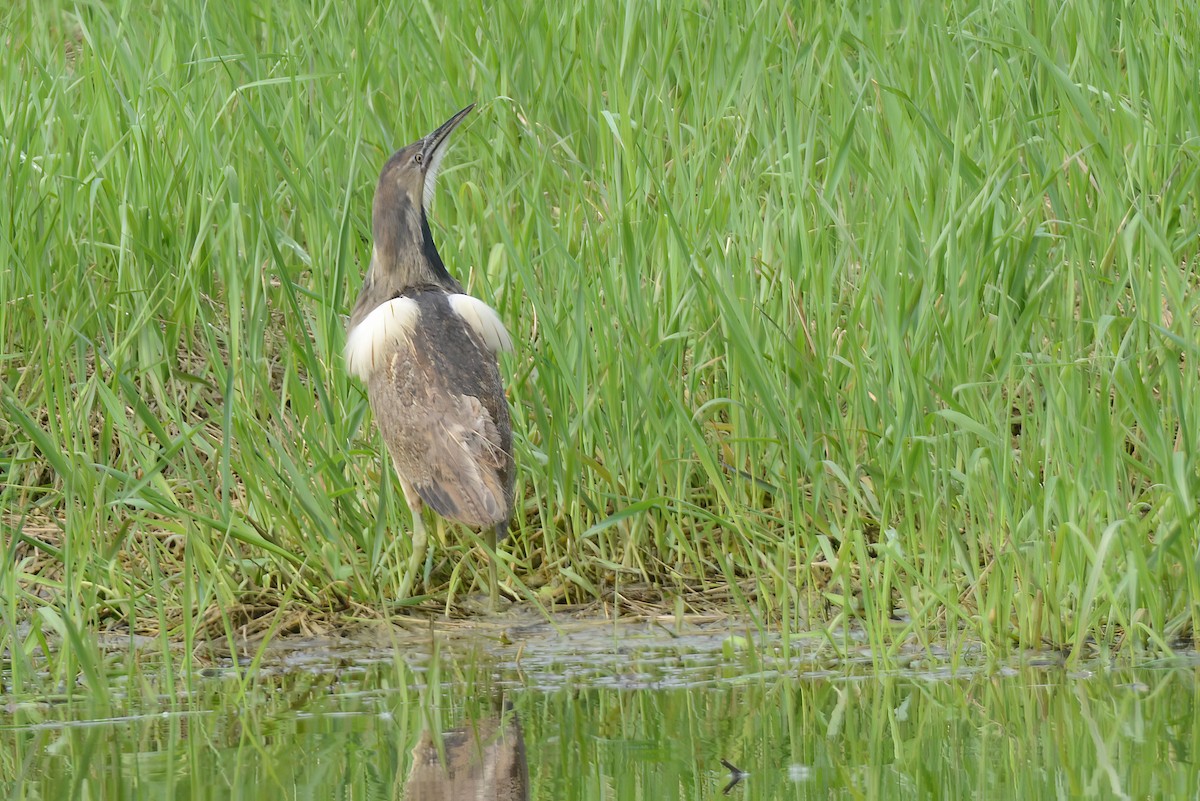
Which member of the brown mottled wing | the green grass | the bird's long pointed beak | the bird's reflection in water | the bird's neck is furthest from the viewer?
the bird's long pointed beak

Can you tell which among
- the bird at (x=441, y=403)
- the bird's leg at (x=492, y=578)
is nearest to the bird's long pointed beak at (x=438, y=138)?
the bird at (x=441, y=403)

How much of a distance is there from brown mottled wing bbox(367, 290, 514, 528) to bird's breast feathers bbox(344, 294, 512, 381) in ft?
0.08

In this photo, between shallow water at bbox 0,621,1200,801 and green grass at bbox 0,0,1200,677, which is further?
green grass at bbox 0,0,1200,677

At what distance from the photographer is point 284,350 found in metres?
5.88

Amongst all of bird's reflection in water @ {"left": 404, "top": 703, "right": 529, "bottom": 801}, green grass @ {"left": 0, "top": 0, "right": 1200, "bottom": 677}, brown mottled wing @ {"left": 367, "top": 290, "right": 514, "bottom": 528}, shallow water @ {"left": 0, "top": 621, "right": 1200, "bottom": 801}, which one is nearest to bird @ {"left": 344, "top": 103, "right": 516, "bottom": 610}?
brown mottled wing @ {"left": 367, "top": 290, "right": 514, "bottom": 528}

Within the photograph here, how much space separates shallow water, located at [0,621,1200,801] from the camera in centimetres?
294

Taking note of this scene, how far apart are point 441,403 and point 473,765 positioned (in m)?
1.84

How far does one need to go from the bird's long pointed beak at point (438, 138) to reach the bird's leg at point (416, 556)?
121cm

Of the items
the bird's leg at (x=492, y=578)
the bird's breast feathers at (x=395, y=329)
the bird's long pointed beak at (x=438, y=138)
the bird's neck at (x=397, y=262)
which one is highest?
the bird's long pointed beak at (x=438, y=138)

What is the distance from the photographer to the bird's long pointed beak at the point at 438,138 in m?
5.50

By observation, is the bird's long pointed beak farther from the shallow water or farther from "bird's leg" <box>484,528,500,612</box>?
the shallow water

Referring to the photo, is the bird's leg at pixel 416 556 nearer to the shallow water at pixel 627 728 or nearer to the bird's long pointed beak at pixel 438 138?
the shallow water at pixel 627 728

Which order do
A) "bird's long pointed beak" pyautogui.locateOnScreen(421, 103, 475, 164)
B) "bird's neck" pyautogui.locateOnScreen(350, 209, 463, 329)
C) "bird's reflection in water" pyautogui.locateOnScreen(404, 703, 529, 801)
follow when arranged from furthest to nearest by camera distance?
1. "bird's long pointed beak" pyautogui.locateOnScreen(421, 103, 475, 164)
2. "bird's neck" pyautogui.locateOnScreen(350, 209, 463, 329)
3. "bird's reflection in water" pyautogui.locateOnScreen(404, 703, 529, 801)

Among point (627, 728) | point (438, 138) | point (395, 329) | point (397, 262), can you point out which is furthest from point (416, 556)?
point (627, 728)
